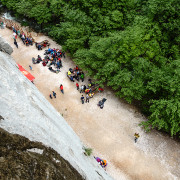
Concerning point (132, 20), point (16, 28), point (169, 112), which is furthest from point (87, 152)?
point (16, 28)

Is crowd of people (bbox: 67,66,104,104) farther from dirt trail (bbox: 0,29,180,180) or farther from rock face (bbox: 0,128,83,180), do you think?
rock face (bbox: 0,128,83,180)

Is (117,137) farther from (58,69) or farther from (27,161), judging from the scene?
(27,161)

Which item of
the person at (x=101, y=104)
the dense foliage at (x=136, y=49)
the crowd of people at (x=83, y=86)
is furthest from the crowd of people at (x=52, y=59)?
the person at (x=101, y=104)

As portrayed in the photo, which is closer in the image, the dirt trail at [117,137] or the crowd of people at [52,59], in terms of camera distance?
the dirt trail at [117,137]

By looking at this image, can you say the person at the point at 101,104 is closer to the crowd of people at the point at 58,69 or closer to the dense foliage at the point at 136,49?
the crowd of people at the point at 58,69

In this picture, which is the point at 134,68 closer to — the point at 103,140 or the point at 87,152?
the point at 103,140

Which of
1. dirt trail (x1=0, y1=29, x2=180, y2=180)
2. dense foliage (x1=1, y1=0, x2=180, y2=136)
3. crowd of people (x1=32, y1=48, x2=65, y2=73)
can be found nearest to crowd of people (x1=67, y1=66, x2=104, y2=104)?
dirt trail (x1=0, y1=29, x2=180, y2=180)
